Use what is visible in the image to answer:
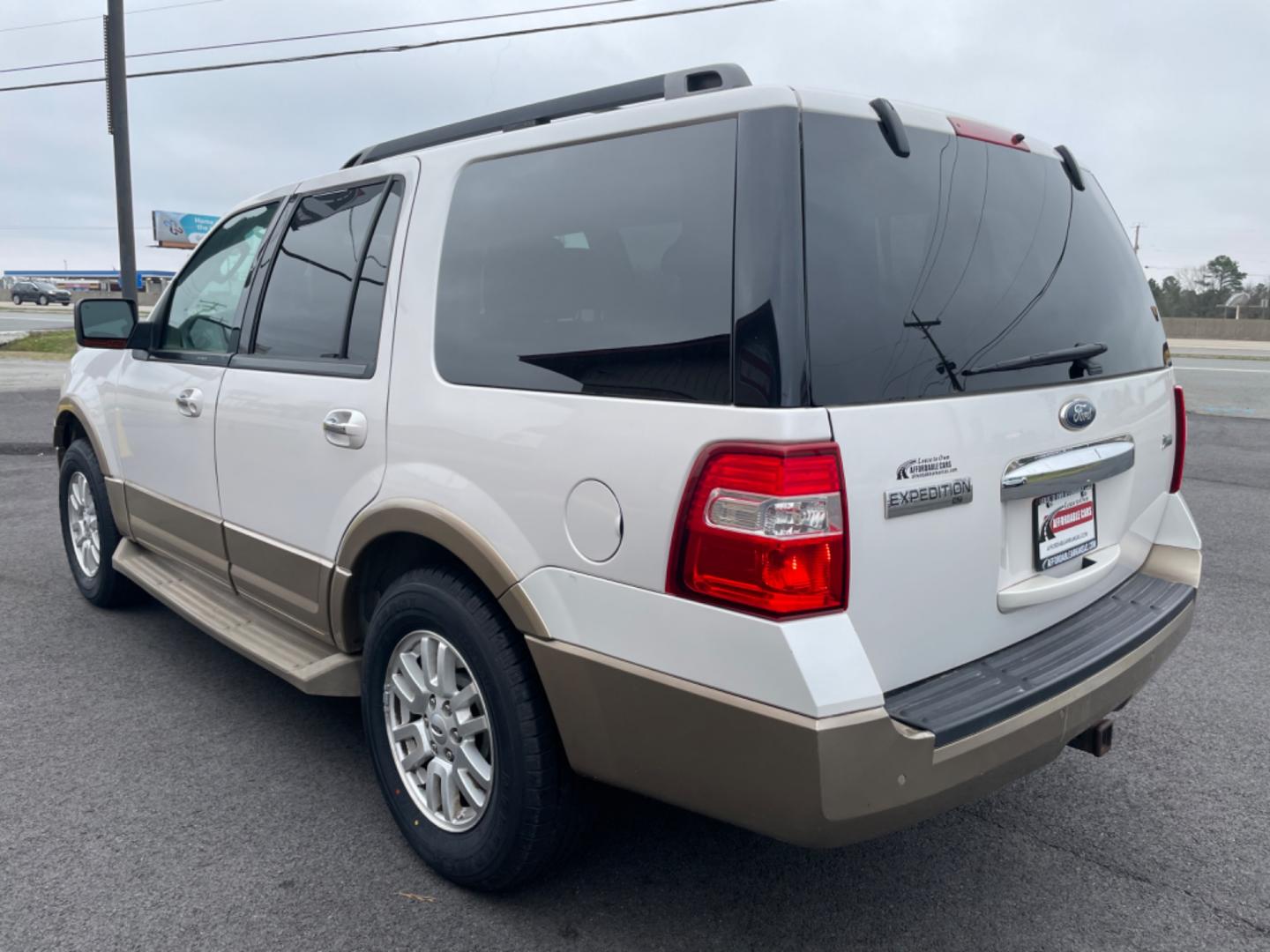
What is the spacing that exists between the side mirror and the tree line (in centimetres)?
6375

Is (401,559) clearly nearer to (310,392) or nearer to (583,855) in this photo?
(310,392)

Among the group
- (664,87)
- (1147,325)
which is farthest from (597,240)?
(1147,325)

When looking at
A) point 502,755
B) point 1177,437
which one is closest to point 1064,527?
point 1177,437

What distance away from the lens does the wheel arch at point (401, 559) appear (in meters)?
2.29

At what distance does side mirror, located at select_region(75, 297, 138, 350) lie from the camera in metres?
4.25

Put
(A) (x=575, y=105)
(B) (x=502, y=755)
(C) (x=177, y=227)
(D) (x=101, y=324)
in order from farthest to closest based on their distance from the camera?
1. (C) (x=177, y=227)
2. (D) (x=101, y=324)
3. (A) (x=575, y=105)
4. (B) (x=502, y=755)

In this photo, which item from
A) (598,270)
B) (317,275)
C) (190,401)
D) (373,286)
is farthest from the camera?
(190,401)

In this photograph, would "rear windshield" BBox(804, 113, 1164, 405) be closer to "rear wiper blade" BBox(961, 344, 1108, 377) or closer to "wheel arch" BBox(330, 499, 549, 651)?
"rear wiper blade" BBox(961, 344, 1108, 377)

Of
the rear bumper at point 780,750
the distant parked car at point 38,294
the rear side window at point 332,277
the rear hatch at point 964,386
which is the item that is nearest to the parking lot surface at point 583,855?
the rear bumper at point 780,750

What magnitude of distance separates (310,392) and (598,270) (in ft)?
3.97

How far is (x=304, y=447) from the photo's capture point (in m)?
3.01

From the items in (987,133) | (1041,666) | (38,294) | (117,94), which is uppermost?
(38,294)

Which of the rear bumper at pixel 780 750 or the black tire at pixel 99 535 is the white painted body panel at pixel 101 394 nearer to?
the black tire at pixel 99 535

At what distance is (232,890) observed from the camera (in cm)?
258
